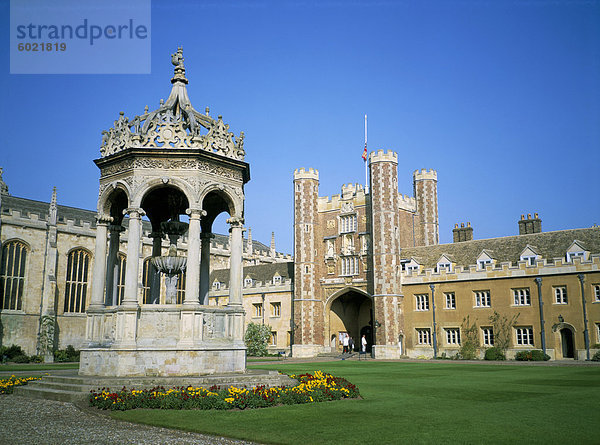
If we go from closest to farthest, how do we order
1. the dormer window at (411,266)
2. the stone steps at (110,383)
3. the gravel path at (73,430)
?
1. the gravel path at (73,430)
2. the stone steps at (110,383)
3. the dormer window at (411,266)

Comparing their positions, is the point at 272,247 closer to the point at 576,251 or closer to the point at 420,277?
the point at 420,277

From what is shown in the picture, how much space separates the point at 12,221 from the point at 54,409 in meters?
37.5

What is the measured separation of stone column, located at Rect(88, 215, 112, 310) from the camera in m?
15.2

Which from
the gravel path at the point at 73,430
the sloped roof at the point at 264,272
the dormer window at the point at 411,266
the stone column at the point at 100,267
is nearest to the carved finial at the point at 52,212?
the sloped roof at the point at 264,272

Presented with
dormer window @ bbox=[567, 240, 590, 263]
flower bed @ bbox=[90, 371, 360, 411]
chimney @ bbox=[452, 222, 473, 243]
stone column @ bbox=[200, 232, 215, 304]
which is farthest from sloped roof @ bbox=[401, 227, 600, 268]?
flower bed @ bbox=[90, 371, 360, 411]

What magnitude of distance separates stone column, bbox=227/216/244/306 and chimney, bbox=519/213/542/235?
117 ft

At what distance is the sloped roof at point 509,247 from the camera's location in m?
39.2

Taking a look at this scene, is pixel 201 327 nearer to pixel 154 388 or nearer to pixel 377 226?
pixel 154 388

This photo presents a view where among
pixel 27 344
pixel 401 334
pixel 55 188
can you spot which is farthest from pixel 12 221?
pixel 401 334

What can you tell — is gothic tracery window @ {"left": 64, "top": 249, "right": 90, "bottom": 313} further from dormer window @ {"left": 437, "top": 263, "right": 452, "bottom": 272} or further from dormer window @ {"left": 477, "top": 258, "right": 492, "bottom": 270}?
dormer window @ {"left": 477, "top": 258, "right": 492, "bottom": 270}

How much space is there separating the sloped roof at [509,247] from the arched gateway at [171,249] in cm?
3058

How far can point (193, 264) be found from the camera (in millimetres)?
14617

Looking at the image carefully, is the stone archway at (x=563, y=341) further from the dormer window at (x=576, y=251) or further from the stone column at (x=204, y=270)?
the stone column at (x=204, y=270)

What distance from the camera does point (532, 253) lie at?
40188 millimetres
